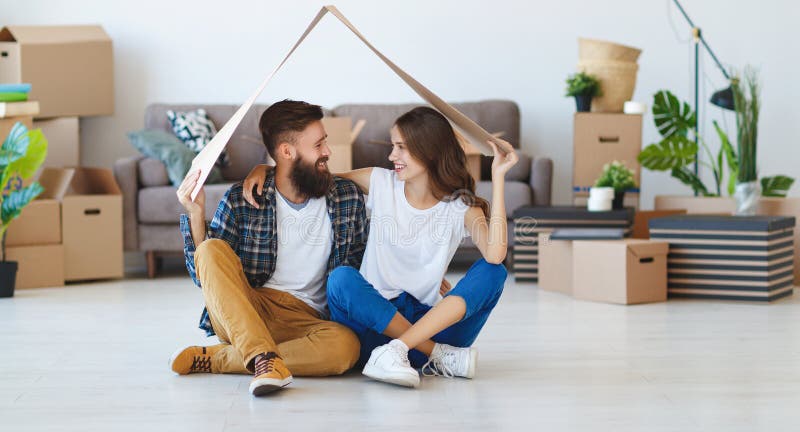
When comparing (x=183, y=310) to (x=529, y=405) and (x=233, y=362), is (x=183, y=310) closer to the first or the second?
(x=233, y=362)

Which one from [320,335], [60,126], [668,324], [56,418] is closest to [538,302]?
[668,324]

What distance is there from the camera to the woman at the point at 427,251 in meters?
2.71

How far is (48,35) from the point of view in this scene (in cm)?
539

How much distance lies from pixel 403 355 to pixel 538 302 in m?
1.75

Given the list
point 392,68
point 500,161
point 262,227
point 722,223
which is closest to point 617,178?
point 722,223

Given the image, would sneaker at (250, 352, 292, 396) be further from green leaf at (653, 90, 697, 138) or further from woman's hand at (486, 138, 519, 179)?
green leaf at (653, 90, 697, 138)

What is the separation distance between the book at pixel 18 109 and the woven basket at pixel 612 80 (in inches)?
110

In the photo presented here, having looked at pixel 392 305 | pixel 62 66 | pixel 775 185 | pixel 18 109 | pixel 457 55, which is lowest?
pixel 392 305

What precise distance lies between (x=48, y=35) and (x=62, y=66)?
0.58 feet

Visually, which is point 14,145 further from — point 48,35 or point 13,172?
point 48,35

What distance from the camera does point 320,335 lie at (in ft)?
9.04

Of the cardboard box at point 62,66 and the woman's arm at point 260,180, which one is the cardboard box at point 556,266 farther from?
the cardboard box at point 62,66

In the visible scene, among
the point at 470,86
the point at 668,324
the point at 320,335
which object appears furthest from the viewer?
the point at 470,86

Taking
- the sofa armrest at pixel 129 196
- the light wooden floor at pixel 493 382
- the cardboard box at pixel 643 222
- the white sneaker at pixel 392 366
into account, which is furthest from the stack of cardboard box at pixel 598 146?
the white sneaker at pixel 392 366
